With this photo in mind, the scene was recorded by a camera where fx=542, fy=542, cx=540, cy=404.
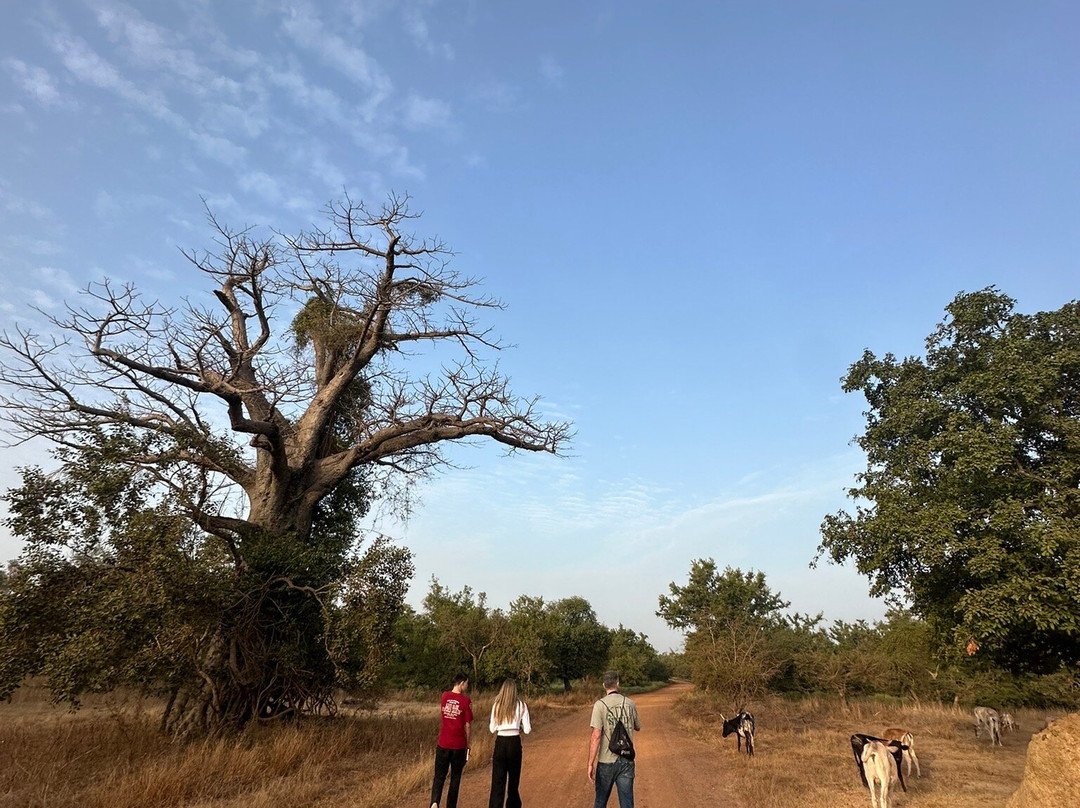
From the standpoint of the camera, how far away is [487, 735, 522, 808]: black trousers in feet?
18.9

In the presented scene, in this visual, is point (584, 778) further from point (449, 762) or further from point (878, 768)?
point (878, 768)

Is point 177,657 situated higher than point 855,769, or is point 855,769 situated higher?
point 177,657

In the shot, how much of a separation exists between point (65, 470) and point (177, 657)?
11.5 feet

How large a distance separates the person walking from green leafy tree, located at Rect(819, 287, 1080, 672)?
7021 mm

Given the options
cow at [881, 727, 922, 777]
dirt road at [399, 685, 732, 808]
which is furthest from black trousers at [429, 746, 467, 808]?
cow at [881, 727, 922, 777]

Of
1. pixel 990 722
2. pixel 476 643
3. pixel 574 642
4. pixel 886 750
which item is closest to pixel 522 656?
pixel 476 643

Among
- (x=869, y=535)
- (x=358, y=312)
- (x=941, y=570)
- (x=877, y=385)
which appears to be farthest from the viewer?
(x=358, y=312)

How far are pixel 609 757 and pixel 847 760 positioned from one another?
25.9 ft

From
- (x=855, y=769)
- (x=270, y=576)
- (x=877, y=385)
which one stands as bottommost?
(x=855, y=769)

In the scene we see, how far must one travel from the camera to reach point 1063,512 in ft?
28.9

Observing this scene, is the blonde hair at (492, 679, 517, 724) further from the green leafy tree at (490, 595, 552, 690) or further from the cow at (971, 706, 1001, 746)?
the green leafy tree at (490, 595, 552, 690)

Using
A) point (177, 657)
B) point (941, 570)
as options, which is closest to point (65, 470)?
point (177, 657)

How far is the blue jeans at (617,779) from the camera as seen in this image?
5156mm

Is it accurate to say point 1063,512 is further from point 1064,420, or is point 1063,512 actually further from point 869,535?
point 869,535
